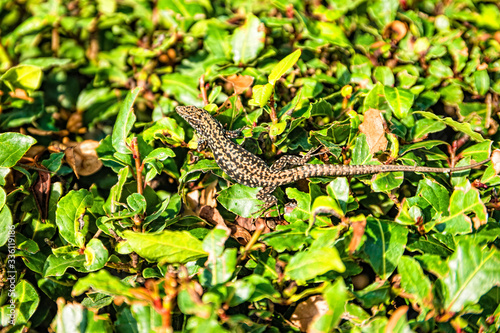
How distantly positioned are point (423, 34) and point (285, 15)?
6.01 ft

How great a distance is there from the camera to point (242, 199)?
363 cm

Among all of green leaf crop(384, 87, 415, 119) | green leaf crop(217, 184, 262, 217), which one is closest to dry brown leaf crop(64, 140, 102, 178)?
green leaf crop(217, 184, 262, 217)

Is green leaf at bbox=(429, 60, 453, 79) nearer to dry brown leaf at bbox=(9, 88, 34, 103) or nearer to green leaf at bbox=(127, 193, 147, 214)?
green leaf at bbox=(127, 193, 147, 214)

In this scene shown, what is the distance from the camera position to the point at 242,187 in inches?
147

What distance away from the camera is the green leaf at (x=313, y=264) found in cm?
258

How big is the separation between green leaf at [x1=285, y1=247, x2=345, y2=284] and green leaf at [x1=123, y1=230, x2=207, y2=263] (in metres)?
0.68

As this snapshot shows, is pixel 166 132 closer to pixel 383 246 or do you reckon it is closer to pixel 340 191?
pixel 340 191

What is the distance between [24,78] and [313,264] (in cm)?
402

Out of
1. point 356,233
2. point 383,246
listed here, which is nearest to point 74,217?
point 356,233

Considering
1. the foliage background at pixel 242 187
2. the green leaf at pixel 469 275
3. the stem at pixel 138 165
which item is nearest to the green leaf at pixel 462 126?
the foliage background at pixel 242 187

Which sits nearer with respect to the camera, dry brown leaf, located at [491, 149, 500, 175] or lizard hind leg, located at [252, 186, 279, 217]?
dry brown leaf, located at [491, 149, 500, 175]

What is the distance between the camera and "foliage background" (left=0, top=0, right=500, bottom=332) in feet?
9.00

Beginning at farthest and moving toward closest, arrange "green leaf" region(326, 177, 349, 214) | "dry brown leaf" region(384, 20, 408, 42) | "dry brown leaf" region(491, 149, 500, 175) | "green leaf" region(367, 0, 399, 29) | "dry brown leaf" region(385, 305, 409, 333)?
"green leaf" region(367, 0, 399, 29) → "dry brown leaf" region(384, 20, 408, 42) → "dry brown leaf" region(491, 149, 500, 175) → "green leaf" region(326, 177, 349, 214) → "dry brown leaf" region(385, 305, 409, 333)

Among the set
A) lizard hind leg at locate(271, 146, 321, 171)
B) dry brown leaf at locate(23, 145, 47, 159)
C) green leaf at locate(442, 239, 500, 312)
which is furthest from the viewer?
dry brown leaf at locate(23, 145, 47, 159)
